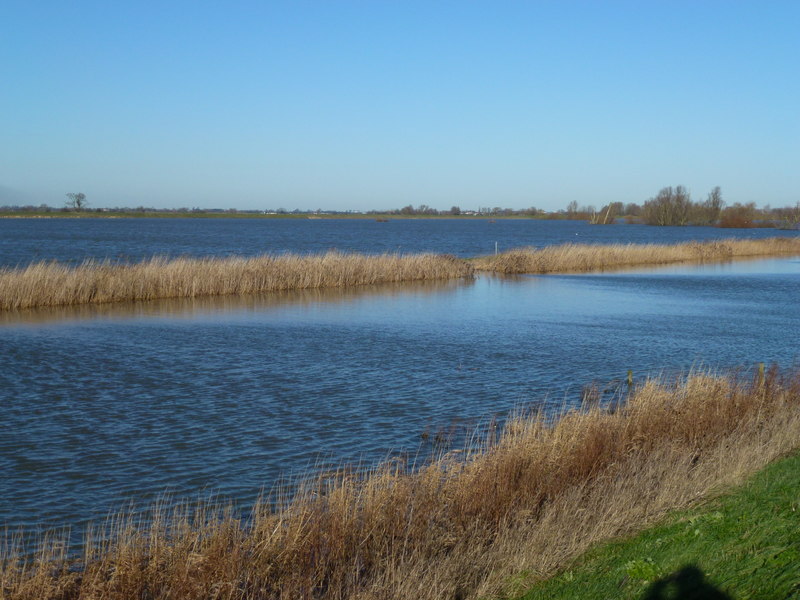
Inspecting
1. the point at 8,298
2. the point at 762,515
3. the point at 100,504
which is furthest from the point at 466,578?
the point at 8,298

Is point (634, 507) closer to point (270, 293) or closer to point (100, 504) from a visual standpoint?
point (100, 504)

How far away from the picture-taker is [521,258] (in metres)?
44.2

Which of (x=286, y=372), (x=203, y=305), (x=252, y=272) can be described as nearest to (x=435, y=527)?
(x=286, y=372)

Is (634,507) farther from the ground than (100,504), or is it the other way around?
(634,507)

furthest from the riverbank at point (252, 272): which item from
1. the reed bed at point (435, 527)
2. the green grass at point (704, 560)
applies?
the green grass at point (704, 560)

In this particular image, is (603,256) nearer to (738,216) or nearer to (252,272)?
(252,272)

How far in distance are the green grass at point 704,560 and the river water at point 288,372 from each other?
4.30m

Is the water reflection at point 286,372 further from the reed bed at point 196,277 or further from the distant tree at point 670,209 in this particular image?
the distant tree at point 670,209

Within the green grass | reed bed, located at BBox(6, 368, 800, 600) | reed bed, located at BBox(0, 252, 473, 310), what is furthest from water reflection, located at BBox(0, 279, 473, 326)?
the green grass

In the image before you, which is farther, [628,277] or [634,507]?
[628,277]

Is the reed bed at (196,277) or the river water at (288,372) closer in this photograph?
the river water at (288,372)

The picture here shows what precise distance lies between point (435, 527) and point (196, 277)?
2400cm

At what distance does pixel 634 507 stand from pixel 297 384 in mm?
8896

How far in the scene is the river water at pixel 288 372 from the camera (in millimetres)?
10477
